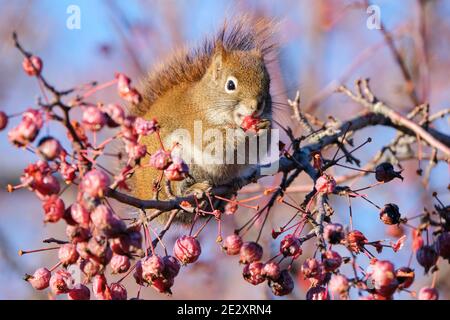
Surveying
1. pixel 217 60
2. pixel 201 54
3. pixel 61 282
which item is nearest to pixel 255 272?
pixel 61 282

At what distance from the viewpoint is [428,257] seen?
196 cm

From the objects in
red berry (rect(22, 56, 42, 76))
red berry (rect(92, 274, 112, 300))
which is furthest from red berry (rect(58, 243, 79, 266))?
red berry (rect(22, 56, 42, 76))

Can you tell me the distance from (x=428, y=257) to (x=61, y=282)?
1.07 meters

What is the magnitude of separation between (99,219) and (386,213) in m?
0.92

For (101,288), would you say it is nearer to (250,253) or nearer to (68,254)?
(68,254)

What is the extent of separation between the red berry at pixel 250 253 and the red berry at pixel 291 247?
84 millimetres

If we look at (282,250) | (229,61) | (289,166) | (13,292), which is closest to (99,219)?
(282,250)

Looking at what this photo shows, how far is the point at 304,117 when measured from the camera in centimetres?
285

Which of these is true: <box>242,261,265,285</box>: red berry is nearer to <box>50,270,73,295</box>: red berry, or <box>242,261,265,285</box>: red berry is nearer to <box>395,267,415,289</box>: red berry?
<box>395,267,415,289</box>: red berry

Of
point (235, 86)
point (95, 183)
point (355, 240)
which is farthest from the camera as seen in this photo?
point (235, 86)

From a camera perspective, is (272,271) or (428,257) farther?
(428,257)

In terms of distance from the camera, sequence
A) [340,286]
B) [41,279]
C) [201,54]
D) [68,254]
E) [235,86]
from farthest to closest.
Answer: [201,54] < [235,86] < [41,279] < [68,254] < [340,286]

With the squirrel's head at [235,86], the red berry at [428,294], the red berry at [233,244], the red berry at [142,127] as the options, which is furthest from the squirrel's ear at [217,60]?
the red berry at [428,294]

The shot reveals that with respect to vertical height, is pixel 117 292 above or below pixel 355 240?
below
